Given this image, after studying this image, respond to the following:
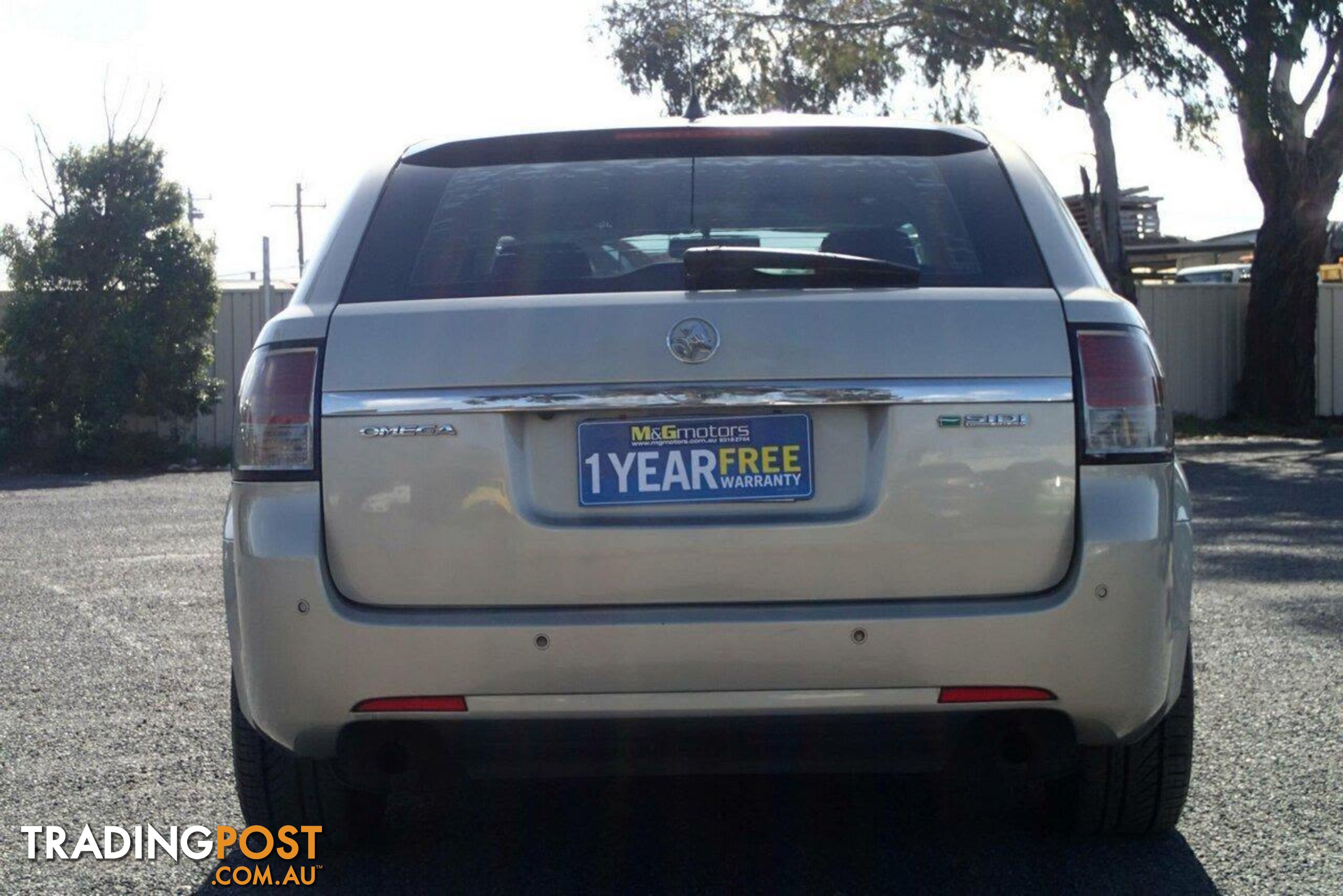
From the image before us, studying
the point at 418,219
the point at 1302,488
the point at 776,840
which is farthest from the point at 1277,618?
the point at 1302,488

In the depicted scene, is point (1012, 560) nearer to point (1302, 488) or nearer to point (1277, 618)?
point (1277, 618)

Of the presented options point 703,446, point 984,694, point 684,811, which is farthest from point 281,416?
point 684,811

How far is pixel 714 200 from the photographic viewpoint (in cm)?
351

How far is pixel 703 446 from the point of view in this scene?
2.98 metres

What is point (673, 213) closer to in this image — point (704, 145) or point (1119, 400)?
point (704, 145)

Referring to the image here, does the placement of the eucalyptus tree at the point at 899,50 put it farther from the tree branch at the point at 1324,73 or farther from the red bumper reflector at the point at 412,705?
the red bumper reflector at the point at 412,705

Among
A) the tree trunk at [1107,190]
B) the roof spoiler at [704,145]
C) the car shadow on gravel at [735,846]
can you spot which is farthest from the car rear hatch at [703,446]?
the tree trunk at [1107,190]

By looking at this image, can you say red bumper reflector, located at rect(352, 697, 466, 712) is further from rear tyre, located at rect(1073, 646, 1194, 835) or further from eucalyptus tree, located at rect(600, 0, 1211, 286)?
eucalyptus tree, located at rect(600, 0, 1211, 286)

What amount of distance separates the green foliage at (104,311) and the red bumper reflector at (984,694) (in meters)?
15.1

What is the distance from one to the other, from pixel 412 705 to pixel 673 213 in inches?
46.7

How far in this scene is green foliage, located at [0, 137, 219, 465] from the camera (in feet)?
55.0

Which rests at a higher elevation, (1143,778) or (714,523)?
(714,523)

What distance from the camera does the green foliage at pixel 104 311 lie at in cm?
1675

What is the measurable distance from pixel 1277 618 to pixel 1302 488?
6.94 m
